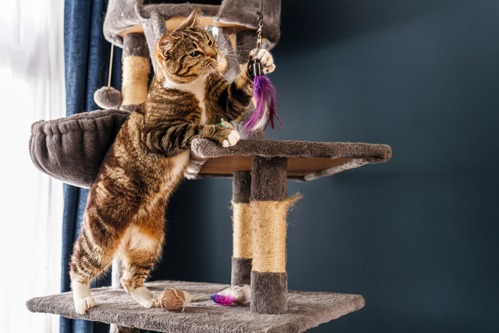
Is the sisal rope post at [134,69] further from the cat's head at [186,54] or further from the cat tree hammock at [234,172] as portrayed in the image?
the cat's head at [186,54]

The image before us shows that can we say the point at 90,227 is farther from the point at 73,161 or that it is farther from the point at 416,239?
the point at 416,239

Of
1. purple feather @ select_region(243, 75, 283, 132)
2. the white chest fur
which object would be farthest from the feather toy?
the white chest fur

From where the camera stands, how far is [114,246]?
120 centimetres

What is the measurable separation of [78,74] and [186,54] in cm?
69

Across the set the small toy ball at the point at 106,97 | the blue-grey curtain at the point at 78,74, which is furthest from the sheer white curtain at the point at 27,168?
the small toy ball at the point at 106,97

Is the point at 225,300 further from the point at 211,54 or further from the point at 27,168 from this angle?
the point at 27,168

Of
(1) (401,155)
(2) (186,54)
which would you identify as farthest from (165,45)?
(1) (401,155)

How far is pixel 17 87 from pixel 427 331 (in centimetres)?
135

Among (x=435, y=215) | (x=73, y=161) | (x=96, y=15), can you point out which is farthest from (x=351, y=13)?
(x=73, y=161)

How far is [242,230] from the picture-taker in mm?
1478

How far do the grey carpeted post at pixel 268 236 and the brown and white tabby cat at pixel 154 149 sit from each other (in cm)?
17

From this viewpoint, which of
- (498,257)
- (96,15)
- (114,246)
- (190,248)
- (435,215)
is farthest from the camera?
(190,248)

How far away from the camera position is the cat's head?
1.14 m

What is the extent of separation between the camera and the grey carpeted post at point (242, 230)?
1.47 m
